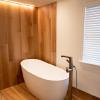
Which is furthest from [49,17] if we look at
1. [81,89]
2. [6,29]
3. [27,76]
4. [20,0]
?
[81,89]

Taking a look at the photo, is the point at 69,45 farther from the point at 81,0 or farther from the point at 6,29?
the point at 6,29

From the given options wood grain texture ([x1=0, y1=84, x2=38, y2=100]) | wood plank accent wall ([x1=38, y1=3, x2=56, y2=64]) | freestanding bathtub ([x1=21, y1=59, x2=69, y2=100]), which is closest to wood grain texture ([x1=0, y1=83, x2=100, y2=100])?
wood grain texture ([x1=0, y1=84, x2=38, y2=100])

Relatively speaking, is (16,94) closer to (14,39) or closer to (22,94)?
(22,94)

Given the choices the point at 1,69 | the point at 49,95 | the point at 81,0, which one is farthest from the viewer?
Result: the point at 1,69

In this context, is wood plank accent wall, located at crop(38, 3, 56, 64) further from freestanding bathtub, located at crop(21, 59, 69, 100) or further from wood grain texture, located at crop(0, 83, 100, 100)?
wood grain texture, located at crop(0, 83, 100, 100)

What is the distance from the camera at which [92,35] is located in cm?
255

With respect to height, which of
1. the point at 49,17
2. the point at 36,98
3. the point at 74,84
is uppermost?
the point at 49,17

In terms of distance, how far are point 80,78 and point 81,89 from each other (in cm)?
26

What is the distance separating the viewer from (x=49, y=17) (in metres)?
3.42

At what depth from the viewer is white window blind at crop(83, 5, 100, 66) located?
245 centimetres

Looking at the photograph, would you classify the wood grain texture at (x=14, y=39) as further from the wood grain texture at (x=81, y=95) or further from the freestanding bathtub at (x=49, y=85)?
the wood grain texture at (x=81, y=95)

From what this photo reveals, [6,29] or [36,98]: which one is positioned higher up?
[6,29]

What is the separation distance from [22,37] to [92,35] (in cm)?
190

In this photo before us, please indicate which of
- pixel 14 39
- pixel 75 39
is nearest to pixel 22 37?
pixel 14 39
